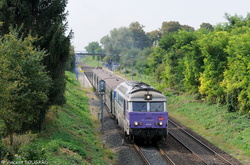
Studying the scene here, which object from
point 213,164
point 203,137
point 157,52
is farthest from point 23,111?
point 157,52

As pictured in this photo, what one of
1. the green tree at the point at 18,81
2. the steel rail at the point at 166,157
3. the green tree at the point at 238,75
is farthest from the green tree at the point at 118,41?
the green tree at the point at 18,81

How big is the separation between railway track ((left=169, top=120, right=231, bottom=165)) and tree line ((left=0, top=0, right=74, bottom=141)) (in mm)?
8078

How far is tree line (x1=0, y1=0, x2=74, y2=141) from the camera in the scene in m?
14.1

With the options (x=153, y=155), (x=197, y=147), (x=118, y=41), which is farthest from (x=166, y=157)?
(x=118, y=41)

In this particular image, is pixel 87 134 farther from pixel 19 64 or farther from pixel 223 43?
pixel 223 43

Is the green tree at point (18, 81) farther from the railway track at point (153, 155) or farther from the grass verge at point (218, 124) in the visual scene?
the grass verge at point (218, 124)

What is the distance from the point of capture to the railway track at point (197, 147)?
16000 millimetres

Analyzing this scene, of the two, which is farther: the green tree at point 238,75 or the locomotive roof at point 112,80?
the locomotive roof at point 112,80

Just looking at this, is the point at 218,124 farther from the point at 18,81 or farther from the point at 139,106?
the point at 18,81

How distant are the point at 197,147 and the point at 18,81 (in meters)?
11.2

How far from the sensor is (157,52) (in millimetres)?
47844

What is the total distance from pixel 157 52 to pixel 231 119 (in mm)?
26020

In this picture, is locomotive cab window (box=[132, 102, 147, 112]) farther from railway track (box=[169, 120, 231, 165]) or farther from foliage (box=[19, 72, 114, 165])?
railway track (box=[169, 120, 231, 165])

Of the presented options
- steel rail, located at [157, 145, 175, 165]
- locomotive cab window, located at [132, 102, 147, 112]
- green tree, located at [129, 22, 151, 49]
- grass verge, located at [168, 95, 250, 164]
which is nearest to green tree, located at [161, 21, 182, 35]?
green tree, located at [129, 22, 151, 49]
